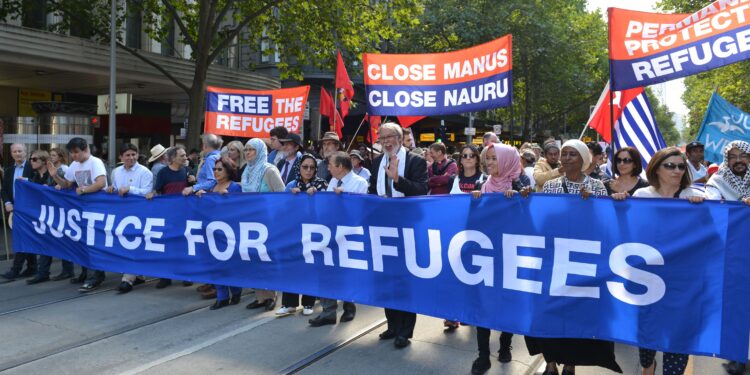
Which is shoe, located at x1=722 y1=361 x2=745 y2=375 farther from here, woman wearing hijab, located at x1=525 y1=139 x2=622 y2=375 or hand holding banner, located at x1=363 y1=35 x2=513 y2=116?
hand holding banner, located at x1=363 y1=35 x2=513 y2=116

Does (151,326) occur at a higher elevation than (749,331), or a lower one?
lower

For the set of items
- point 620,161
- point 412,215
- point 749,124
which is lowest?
point 412,215

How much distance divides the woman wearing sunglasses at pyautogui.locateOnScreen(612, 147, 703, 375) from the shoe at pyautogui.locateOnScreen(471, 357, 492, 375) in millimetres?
1124

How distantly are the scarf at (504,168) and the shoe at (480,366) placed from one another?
1334 mm

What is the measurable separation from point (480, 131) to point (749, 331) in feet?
118

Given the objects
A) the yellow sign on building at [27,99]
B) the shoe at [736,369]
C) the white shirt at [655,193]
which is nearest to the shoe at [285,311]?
the white shirt at [655,193]

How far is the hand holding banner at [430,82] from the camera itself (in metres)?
6.73

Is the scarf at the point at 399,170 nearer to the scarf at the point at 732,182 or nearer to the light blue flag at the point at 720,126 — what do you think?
the scarf at the point at 732,182

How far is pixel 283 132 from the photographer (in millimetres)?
7953

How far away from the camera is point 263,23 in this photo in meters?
18.4

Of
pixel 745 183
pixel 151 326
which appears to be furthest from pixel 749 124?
pixel 151 326

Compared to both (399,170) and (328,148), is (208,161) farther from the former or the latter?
(399,170)

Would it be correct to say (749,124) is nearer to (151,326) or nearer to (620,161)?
(620,161)

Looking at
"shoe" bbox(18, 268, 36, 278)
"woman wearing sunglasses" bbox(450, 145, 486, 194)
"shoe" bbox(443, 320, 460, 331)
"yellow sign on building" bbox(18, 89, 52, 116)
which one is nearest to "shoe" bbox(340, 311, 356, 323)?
"shoe" bbox(443, 320, 460, 331)
